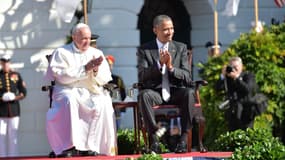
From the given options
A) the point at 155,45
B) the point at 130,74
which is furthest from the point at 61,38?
the point at 155,45

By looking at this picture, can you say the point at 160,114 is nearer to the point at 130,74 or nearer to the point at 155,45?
the point at 155,45

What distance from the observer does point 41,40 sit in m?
19.0

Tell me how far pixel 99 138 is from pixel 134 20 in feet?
24.2

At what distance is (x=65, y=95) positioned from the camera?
1218 centimetres

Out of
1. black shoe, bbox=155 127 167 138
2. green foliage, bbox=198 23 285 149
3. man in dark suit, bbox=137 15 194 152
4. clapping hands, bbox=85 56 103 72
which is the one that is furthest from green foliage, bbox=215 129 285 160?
green foliage, bbox=198 23 285 149

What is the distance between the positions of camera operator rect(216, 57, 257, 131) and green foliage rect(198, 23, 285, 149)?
1.88 ft

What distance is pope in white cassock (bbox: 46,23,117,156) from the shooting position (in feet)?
39.8

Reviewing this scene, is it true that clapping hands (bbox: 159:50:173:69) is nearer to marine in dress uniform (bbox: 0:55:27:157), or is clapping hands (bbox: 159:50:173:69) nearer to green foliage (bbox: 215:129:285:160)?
green foliage (bbox: 215:129:285:160)

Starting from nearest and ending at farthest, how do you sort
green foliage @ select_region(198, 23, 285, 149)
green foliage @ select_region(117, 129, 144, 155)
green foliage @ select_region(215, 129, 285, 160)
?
1. green foliage @ select_region(215, 129, 285, 160)
2. green foliage @ select_region(117, 129, 144, 155)
3. green foliage @ select_region(198, 23, 285, 149)

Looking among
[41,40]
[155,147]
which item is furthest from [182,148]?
[41,40]

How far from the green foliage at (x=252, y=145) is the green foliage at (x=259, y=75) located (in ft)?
12.9

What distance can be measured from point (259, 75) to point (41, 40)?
13.3ft

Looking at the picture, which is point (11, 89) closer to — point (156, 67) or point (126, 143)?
point (126, 143)

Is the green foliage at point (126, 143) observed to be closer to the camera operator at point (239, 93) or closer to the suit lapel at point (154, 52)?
the suit lapel at point (154, 52)
